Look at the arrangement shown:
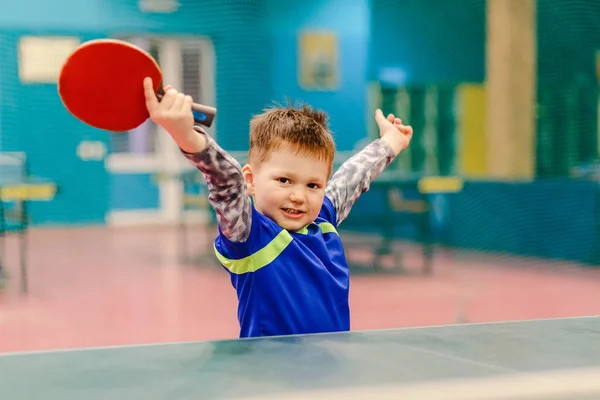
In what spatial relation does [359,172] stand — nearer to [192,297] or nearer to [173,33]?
[192,297]

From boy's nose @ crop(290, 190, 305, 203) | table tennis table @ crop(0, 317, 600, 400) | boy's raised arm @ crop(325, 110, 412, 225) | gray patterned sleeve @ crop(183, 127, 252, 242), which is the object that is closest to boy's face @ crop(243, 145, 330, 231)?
boy's nose @ crop(290, 190, 305, 203)

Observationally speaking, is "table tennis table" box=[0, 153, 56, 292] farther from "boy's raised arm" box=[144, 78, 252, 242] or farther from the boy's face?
"boy's raised arm" box=[144, 78, 252, 242]

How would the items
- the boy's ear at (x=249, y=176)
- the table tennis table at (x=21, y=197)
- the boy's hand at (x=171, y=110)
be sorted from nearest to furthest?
1. the boy's hand at (x=171, y=110)
2. the boy's ear at (x=249, y=176)
3. the table tennis table at (x=21, y=197)

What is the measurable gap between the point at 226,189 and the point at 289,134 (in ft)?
Result: 0.72

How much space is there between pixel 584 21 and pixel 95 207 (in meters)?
5.94

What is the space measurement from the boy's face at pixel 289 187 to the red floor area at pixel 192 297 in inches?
89.2

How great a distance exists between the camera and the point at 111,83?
3.03 feet

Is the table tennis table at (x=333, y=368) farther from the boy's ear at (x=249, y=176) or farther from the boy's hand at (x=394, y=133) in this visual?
the boy's hand at (x=394, y=133)

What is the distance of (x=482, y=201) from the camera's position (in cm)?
686

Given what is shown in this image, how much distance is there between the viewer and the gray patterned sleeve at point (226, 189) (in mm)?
979

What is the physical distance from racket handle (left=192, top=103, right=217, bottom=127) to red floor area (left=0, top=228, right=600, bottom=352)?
8.41 ft

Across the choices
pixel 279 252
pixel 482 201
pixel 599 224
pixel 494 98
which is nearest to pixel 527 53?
pixel 494 98

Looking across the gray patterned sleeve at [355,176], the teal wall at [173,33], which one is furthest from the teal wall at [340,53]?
the gray patterned sleeve at [355,176]

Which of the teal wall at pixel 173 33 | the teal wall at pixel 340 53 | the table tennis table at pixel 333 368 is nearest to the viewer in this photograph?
the table tennis table at pixel 333 368
